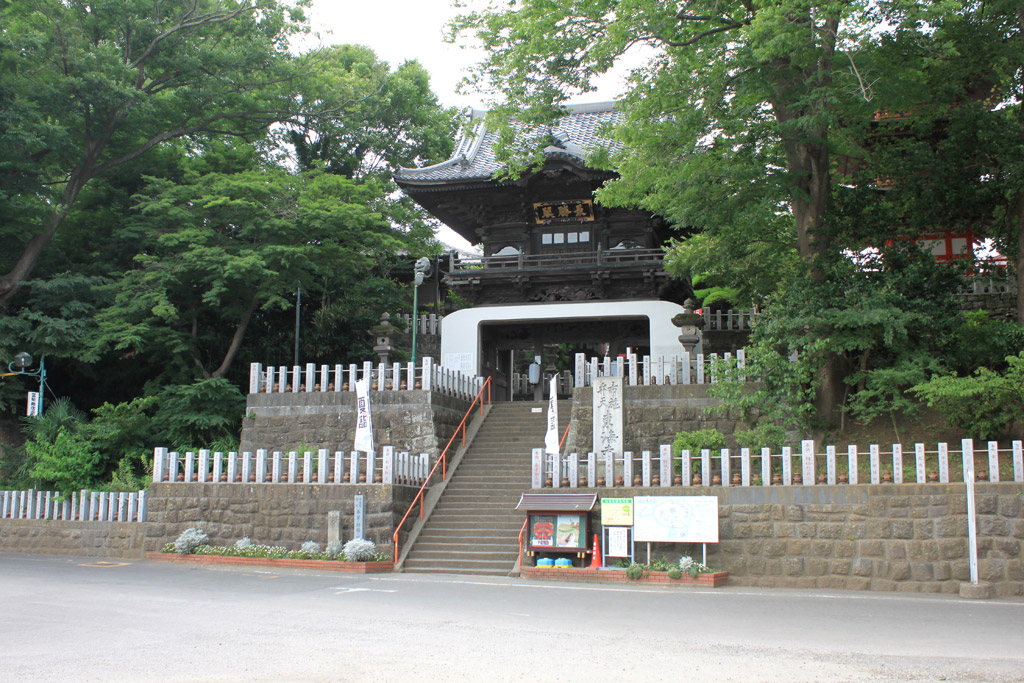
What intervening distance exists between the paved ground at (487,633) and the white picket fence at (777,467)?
1855 millimetres

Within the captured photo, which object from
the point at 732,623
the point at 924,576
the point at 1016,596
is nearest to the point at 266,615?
the point at 732,623

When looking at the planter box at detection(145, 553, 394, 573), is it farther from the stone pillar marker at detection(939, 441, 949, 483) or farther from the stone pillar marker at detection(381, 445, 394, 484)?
the stone pillar marker at detection(939, 441, 949, 483)

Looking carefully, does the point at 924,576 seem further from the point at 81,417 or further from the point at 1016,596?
the point at 81,417

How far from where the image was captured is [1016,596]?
35.7 feet

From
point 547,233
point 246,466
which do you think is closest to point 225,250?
point 246,466

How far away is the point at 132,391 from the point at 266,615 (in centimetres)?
1685

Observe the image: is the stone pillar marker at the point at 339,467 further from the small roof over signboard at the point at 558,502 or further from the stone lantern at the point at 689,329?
the stone lantern at the point at 689,329

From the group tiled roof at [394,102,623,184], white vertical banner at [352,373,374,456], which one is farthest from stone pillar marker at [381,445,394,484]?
tiled roof at [394,102,623,184]

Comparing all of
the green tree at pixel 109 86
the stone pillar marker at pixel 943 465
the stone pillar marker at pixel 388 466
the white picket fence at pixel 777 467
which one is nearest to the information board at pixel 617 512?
the white picket fence at pixel 777 467

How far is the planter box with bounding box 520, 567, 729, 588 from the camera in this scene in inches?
472

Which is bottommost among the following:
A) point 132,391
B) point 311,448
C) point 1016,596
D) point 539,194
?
point 1016,596

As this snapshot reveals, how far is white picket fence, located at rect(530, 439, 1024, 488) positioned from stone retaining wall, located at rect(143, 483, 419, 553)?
294 cm

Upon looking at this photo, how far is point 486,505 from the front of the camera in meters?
16.0

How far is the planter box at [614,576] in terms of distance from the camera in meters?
12.0
